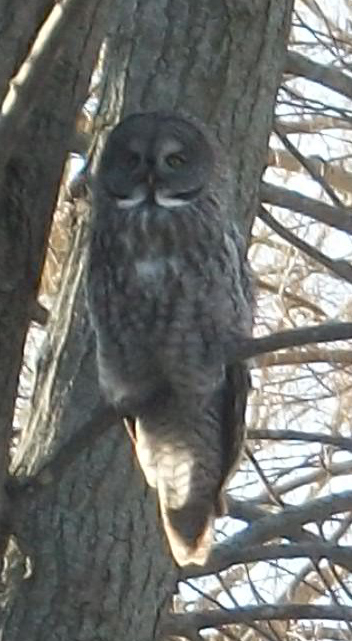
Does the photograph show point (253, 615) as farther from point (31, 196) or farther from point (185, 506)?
point (31, 196)

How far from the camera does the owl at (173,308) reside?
338 centimetres

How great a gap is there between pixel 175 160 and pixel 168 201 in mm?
168

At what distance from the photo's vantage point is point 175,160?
358 centimetres

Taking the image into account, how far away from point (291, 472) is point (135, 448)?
2.17 meters

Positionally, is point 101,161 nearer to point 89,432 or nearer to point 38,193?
point 38,193

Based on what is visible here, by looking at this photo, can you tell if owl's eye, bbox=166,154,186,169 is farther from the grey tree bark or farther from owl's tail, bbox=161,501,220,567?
owl's tail, bbox=161,501,220,567

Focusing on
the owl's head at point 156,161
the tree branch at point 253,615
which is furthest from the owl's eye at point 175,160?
the tree branch at point 253,615

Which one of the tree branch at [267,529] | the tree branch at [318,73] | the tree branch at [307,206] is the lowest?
the tree branch at [267,529]

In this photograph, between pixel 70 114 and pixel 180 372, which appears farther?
pixel 180 372

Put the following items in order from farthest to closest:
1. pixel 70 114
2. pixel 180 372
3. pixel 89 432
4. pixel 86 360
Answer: pixel 86 360 < pixel 180 372 < pixel 70 114 < pixel 89 432

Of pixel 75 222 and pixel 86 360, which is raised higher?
pixel 75 222

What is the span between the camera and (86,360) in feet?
11.9

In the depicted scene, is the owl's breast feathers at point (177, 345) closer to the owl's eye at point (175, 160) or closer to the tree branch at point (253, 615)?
the owl's eye at point (175, 160)

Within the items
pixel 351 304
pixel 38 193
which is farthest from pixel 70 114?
pixel 351 304
